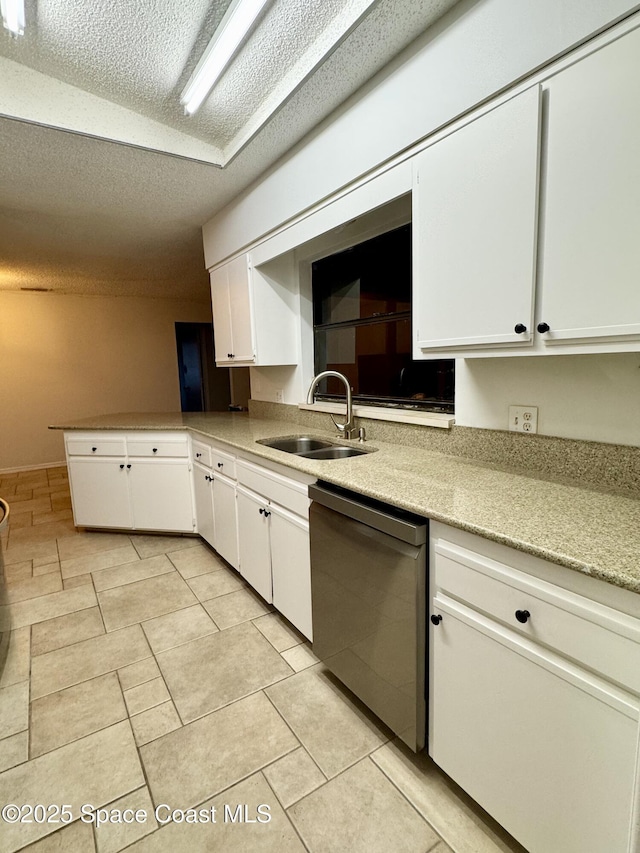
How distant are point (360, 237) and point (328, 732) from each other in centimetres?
242

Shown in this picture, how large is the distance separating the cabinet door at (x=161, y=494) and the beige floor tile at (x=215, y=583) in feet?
2.00

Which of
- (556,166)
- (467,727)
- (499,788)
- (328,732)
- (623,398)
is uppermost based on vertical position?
(556,166)

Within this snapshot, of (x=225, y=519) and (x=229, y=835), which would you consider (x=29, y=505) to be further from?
(x=229, y=835)

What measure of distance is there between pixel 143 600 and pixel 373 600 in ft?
5.52

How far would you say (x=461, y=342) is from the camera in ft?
4.74

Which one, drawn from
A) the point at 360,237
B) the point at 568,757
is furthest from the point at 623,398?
the point at 360,237

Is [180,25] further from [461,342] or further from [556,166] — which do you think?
[461,342]

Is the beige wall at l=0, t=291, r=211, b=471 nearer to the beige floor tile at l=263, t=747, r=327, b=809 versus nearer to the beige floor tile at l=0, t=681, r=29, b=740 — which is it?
the beige floor tile at l=0, t=681, r=29, b=740

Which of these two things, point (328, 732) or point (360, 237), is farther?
point (360, 237)

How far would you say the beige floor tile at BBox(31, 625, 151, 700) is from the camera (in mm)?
1835

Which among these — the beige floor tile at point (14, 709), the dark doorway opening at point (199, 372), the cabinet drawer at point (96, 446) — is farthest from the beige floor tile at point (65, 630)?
the dark doorway opening at point (199, 372)

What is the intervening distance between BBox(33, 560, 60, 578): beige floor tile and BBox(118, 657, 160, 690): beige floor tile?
4.37ft

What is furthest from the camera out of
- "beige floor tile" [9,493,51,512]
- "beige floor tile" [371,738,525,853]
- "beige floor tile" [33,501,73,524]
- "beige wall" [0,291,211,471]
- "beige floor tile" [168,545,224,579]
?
"beige wall" [0,291,211,471]

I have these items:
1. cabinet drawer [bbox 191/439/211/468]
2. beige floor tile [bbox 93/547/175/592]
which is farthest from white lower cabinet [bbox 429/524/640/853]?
beige floor tile [bbox 93/547/175/592]
